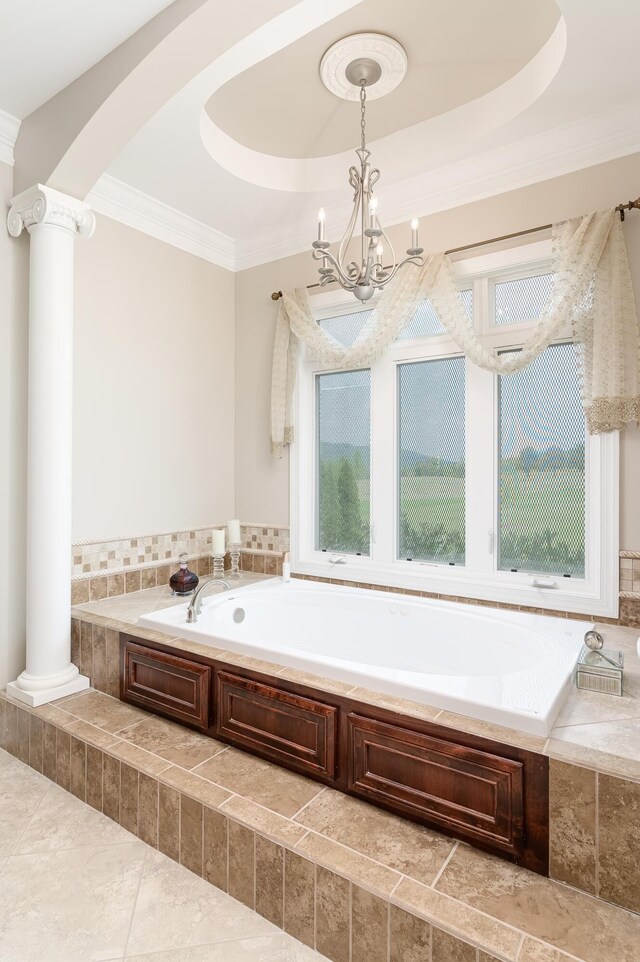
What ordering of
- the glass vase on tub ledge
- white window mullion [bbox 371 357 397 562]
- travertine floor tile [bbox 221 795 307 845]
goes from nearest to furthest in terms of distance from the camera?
1. travertine floor tile [bbox 221 795 307 845]
2. the glass vase on tub ledge
3. white window mullion [bbox 371 357 397 562]

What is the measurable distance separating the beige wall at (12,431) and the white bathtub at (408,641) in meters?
0.67

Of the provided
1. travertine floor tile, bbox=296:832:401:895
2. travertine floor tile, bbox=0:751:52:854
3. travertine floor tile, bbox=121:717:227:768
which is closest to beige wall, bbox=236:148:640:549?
travertine floor tile, bbox=121:717:227:768

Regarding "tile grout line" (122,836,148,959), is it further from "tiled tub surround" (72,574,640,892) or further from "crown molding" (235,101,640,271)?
"crown molding" (235,101,640,271)

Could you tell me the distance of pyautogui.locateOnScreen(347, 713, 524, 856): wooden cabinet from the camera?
1415 mm

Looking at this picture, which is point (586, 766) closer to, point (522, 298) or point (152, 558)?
point (522, 298)

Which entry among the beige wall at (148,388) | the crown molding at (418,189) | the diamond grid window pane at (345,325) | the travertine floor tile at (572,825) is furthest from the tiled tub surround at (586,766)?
the crown molding at (418,189)

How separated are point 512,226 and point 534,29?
765 millimetres

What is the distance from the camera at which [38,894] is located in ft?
5.29

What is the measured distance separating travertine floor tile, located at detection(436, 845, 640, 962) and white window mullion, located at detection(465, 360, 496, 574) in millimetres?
1536

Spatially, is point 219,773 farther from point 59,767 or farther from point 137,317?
point 137,317

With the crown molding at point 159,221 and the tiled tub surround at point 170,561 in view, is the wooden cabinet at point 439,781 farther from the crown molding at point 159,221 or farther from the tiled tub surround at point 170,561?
the crown molding at point 159,221

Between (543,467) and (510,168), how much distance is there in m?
1.48

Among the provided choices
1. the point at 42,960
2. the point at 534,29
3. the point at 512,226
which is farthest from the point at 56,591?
the point at 534,29

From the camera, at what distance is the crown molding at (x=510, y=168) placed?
7.70 ft
